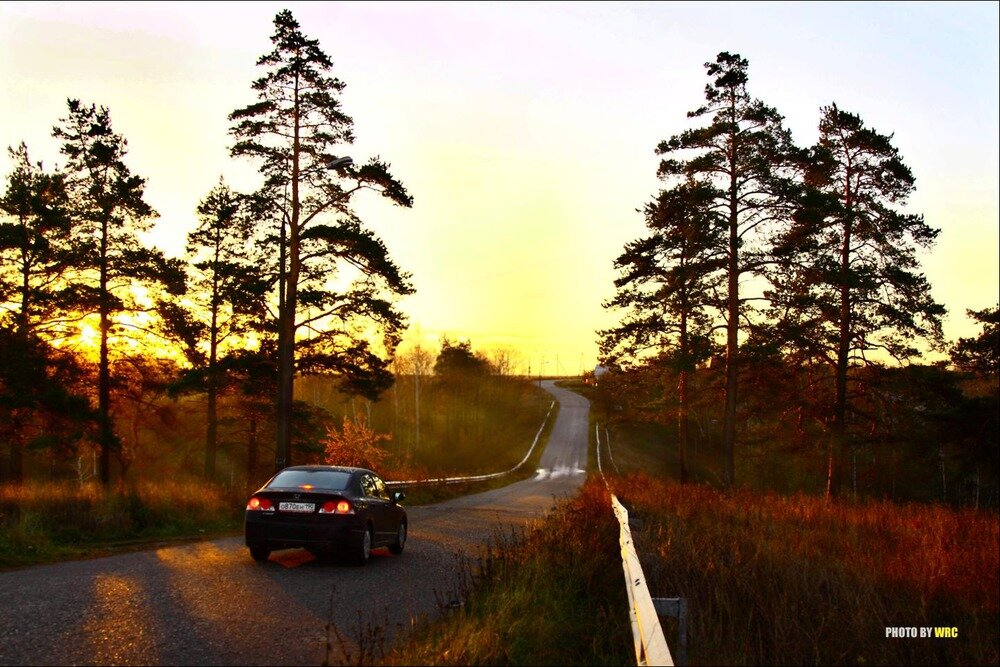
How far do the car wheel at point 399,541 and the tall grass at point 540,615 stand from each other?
12.1 ft

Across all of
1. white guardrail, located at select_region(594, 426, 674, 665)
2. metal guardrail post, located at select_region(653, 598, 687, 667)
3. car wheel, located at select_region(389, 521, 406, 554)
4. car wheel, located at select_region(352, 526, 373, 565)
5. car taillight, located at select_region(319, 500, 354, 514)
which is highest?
white guardrail, located at select_region(594, 426, 674, 665)

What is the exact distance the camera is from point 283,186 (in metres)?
26.6

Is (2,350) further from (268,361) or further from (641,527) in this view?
(641,527)

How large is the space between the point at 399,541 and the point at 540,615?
7.63 m

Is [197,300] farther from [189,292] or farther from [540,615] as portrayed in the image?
[540,615]

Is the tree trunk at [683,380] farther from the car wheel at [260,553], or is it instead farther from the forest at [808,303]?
the car wheel at [260,553]

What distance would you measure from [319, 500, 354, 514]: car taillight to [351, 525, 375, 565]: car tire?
463 millimetres

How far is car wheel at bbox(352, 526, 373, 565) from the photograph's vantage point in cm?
1219

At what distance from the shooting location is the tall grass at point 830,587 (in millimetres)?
7086

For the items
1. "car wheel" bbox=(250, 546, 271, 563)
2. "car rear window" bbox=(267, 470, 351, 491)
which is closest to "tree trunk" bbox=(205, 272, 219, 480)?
"car rear window" bbox=(267, 470, 351, 491)

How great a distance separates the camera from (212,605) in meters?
8.62

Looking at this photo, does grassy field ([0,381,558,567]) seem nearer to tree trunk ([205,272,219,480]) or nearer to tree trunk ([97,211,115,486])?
tree trunk ([97,211,115,486])

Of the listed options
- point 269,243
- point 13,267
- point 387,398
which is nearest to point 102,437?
point 13,267

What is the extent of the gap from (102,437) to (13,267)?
768 cm
